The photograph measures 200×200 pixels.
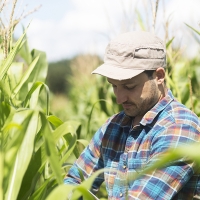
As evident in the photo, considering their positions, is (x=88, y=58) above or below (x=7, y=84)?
below

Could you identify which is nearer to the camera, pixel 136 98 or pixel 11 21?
pixel 136 98

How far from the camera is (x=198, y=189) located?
1611 mm

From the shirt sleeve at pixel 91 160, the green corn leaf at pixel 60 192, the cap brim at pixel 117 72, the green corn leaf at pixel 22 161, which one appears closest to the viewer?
the green corn leaf at pixel 60 192

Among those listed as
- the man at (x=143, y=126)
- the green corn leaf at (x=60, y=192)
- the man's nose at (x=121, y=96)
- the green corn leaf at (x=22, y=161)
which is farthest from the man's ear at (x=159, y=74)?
the green corn leaf at (x=60, y=192)

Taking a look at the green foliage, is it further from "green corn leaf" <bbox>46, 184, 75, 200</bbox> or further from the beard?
the beard

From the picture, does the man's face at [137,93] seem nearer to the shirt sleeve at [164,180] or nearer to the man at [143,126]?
the man at [143,126]

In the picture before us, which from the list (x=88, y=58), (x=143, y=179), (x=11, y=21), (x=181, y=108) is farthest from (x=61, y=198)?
(x=88, y=58)

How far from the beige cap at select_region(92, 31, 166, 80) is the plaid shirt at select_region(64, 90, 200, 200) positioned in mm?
141

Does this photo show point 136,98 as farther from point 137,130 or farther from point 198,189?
point 198,189

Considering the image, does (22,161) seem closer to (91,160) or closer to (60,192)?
(60,192)

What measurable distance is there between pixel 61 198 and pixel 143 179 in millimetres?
522

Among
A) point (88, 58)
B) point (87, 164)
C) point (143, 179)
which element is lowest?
point (88, 58)

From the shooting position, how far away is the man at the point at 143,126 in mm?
1488

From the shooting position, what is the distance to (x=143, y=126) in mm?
1698
